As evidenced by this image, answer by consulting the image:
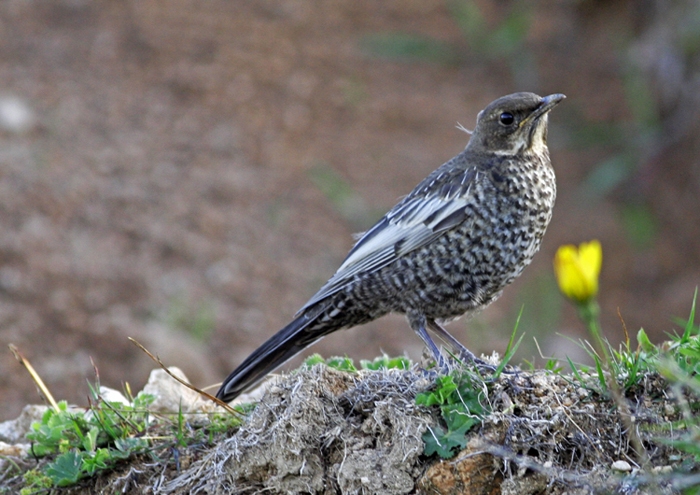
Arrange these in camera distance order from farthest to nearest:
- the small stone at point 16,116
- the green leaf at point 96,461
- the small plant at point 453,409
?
the small stone at point 16,116 → the green leaf at point 96,461 → the small plant at point 453,409

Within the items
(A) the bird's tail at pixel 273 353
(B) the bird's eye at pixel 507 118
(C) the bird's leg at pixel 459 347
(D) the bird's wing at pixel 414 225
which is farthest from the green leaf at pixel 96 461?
(B) the bird's eye at pixel 507 118

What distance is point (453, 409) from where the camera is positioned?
3281mm

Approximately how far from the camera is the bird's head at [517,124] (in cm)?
462

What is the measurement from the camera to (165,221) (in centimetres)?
790

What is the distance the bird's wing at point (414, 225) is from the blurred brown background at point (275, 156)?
5.92 ft

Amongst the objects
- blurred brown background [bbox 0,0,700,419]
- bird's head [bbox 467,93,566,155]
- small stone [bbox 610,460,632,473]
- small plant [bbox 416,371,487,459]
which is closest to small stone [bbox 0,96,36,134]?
blurred brown background [bbox 0,0,700,419]

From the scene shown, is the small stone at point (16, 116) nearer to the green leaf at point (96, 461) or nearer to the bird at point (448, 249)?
the bird at point (448, 249)

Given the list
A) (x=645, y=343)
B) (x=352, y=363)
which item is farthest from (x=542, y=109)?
(x=352, y=363)

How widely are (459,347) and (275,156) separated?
5.14 m

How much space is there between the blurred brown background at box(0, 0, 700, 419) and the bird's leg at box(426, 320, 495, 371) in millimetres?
1621

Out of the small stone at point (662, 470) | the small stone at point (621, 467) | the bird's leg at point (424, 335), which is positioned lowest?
the small stone at point (662, 470)

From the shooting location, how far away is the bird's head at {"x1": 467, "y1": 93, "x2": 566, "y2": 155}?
4625 millimetres

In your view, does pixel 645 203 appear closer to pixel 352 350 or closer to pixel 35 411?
pixel 352 350

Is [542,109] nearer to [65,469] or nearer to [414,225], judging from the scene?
[414,225]
